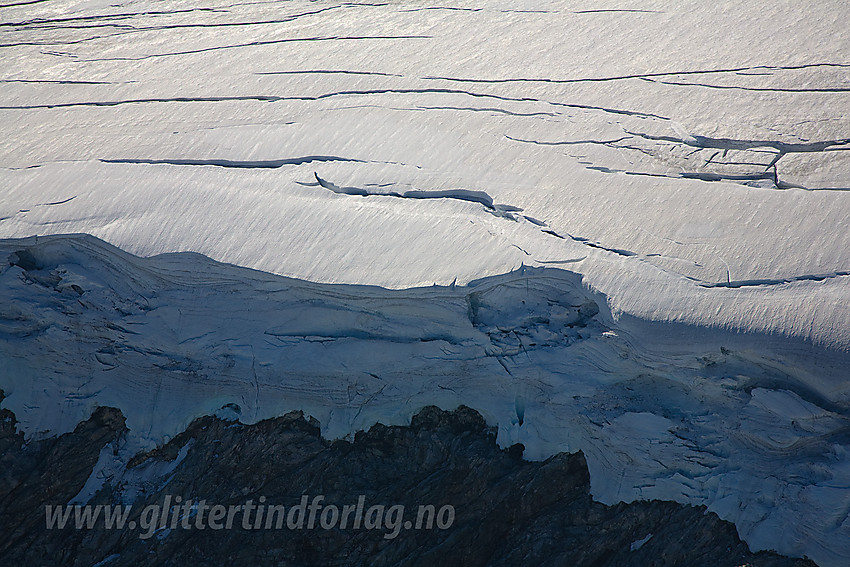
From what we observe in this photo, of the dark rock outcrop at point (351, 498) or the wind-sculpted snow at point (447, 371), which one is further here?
the dark rock outcrop at point (351, 498)

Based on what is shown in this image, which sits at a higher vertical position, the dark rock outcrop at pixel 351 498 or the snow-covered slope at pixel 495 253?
the snow-covered slope at pixel 495 253

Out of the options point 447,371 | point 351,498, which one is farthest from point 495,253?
point 351,498

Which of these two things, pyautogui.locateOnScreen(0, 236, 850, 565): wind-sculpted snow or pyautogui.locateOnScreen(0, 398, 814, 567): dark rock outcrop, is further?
pyautogui.locateOnScreen(0, 398, 814, 567): dark rock outcrop

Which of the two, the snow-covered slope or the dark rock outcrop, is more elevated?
the snow-covered slope

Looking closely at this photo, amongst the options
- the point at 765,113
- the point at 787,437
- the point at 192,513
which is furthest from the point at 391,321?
the point at 765,113

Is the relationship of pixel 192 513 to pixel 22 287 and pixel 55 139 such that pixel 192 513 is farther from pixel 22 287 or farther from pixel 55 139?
pixel 55 139

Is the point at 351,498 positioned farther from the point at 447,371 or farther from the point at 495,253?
the point at 495,253
